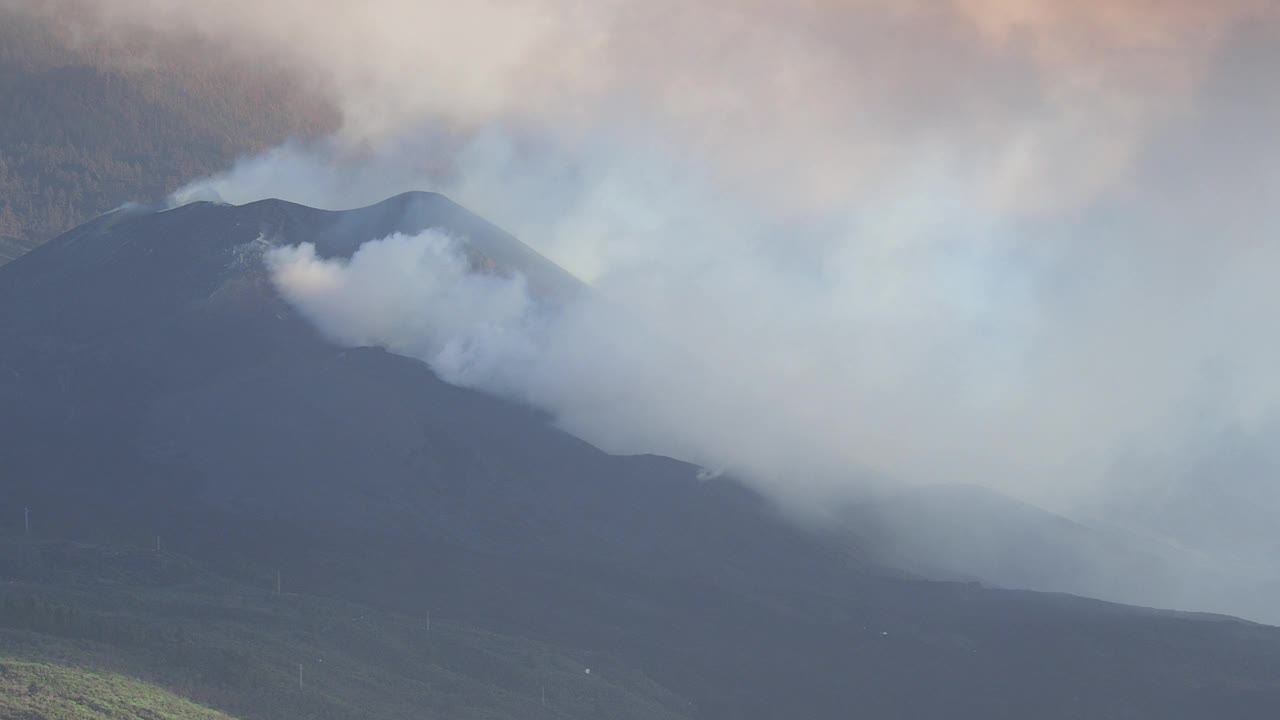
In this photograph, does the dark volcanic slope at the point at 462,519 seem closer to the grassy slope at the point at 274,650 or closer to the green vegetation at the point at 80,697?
the grassy slope at the point at 274,650

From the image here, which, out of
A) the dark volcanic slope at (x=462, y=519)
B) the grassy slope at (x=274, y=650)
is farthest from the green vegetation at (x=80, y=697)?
the dark volcanic slope at (x=462, y=519)

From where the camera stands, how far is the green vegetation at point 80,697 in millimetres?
51531

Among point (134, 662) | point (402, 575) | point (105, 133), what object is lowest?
point (134, 662)

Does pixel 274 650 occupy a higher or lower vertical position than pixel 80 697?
higher

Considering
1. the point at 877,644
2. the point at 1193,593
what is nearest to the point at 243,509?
the point at 877,644

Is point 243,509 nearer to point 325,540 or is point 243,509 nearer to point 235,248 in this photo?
point 325,540

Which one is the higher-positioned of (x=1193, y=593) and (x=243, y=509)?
(x=1193, y=593)

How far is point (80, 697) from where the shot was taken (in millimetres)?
53219

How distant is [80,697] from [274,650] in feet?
39.6

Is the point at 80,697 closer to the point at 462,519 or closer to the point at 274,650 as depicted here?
the point at 274,650

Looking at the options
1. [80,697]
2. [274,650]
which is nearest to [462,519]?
[274,650]

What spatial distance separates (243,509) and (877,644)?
3289cm

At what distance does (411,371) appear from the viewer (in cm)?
9512

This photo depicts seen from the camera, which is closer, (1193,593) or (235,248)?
(1193,593)
